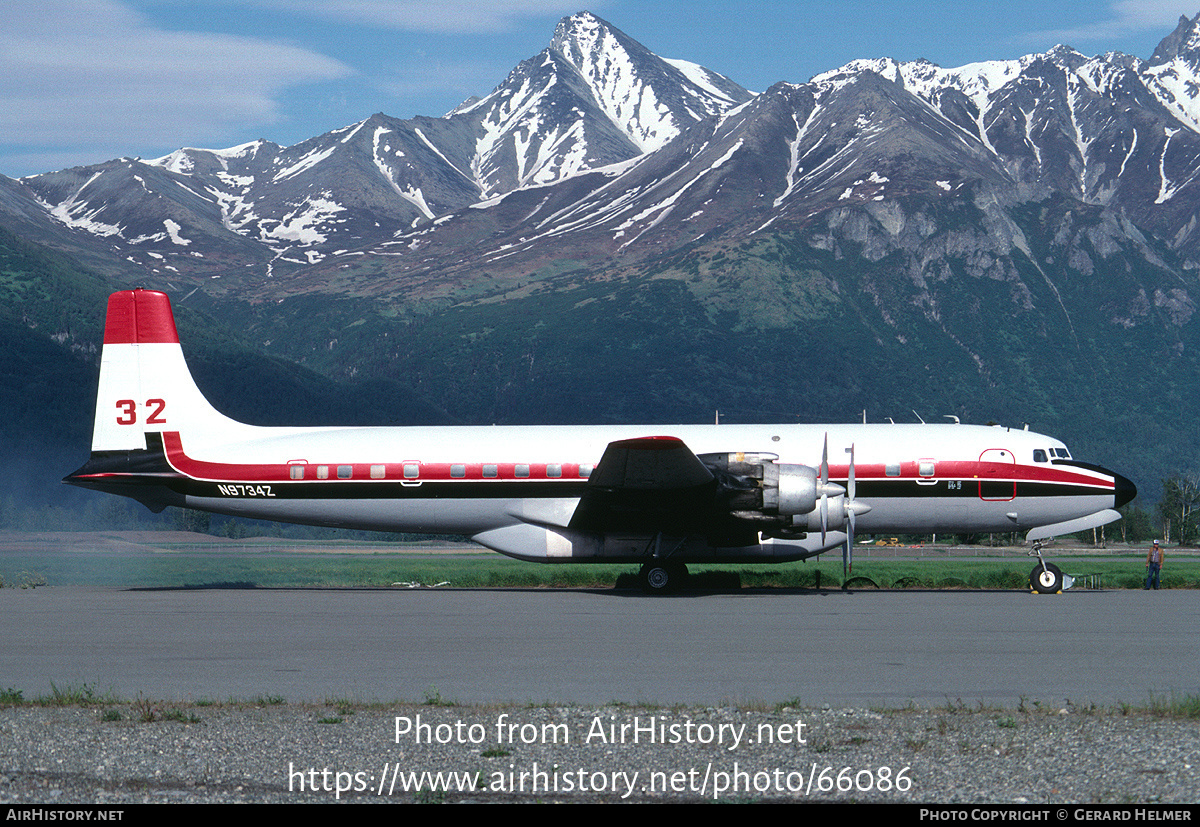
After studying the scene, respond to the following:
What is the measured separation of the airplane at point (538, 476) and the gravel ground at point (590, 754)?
54.8 feet

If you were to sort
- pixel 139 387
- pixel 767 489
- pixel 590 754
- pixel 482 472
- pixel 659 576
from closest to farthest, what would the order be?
pixel 590 754 → pixel 767 489 → pixel 659 576 → pixel 482 472 → pixel 139 387

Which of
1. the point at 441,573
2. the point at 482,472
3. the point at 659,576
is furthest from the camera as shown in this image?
the point at 441,573

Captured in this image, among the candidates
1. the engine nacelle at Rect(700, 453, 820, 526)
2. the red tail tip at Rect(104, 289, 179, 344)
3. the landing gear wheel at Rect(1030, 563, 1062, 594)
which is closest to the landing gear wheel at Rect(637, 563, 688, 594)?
the engine nacelle at Rect(700, 453, 820, 526)

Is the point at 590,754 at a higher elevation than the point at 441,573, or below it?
higher

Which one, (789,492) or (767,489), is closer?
(789,492)

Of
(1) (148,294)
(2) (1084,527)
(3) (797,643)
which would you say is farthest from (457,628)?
(2) (1084,527)

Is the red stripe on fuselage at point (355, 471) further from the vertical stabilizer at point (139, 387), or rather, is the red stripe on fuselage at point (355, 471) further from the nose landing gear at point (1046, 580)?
the nose landing gear at point (1046, 580)

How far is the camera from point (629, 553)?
29594 mm

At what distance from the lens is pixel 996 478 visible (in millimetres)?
30438

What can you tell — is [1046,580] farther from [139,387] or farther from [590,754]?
[139,387]

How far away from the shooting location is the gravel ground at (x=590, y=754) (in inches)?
374

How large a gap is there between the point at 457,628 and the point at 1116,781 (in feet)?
45.4

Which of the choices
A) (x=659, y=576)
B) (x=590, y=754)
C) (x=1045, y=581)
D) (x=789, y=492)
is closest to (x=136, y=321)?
(x=659, y=576)

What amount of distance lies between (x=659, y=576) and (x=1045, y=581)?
10285 millimetres
